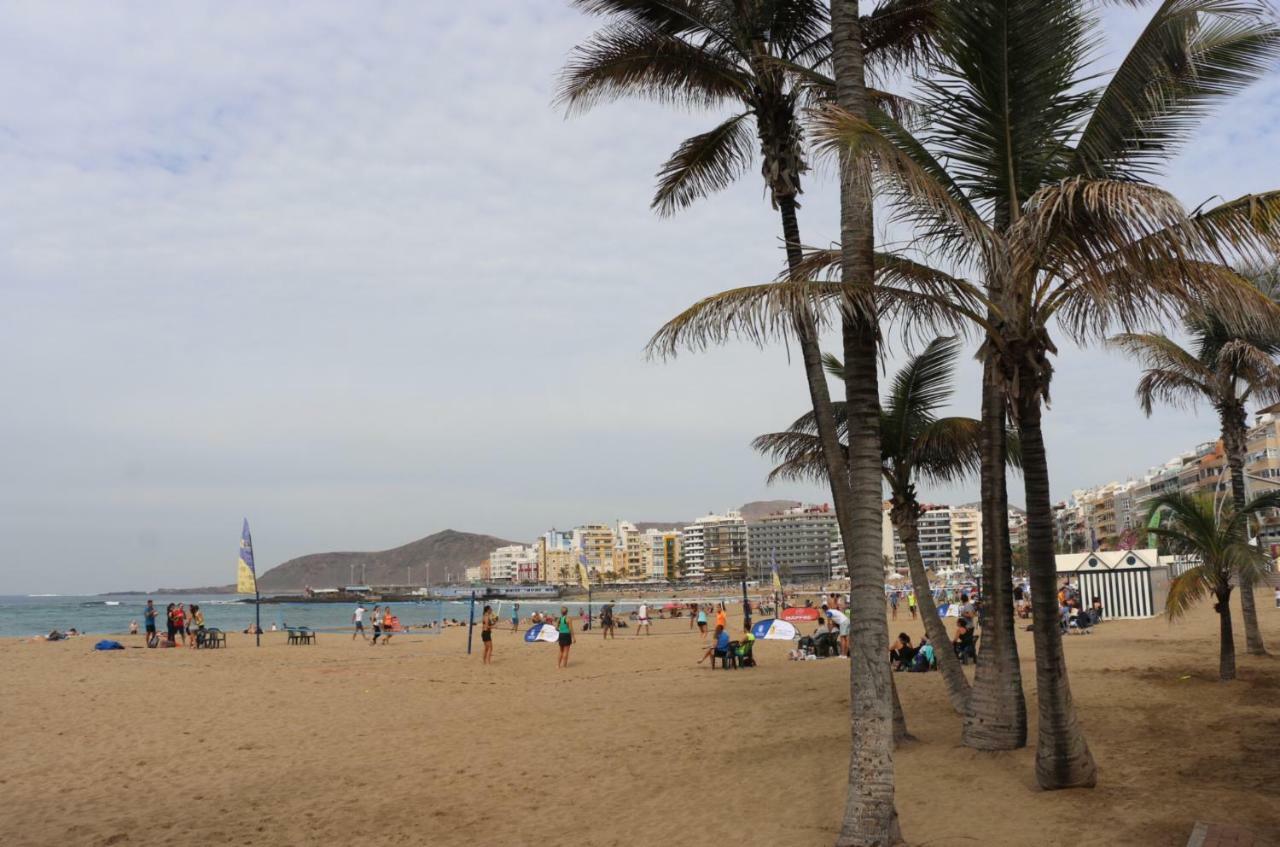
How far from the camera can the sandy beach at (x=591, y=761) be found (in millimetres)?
7727

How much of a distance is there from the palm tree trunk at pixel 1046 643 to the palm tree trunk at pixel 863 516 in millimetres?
1334

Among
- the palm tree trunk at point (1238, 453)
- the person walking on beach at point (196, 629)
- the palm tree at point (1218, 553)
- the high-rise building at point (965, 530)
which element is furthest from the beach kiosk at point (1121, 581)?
the high-rise building at point (965, 530)

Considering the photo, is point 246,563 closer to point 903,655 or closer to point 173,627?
point 173,627

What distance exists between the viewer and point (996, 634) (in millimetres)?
9492

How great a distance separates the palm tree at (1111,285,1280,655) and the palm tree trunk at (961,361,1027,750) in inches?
236

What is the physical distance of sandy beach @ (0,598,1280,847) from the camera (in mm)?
7727

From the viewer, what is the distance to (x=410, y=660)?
79.7 feet

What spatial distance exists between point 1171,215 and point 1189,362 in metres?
10.9

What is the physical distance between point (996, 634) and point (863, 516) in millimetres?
3575

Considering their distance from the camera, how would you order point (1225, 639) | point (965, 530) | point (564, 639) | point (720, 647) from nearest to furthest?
point (1225, 639)
point (720, 647)
point (564, 639)
point (965, 530)

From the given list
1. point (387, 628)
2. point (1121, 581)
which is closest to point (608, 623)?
point (387, 628)

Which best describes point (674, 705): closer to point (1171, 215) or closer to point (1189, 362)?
point (1189, 362)

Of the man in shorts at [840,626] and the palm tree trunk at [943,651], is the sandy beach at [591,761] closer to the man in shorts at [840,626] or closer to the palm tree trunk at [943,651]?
the palm tree trunk at [943,651]

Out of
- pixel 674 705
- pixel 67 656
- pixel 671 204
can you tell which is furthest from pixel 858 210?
pixel 67 656
